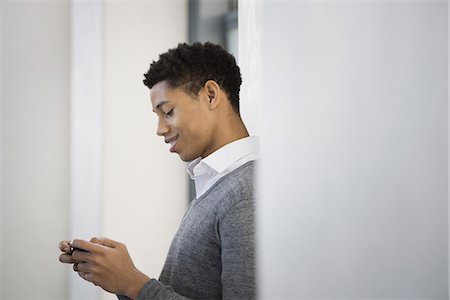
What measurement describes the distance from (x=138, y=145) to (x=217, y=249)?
775 millimetres

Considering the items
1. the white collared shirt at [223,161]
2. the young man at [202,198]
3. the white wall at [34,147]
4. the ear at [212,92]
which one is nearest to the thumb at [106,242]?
the young man at [202,198]

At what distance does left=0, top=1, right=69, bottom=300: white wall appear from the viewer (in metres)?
1.33

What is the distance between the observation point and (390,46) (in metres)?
0.81

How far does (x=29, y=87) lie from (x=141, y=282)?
734 millimetres

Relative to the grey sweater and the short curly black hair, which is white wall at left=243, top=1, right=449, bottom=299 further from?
the short curly black hair

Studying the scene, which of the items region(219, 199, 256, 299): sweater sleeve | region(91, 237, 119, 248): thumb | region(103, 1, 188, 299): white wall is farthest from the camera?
region(103, 1, 188, 299): white wall

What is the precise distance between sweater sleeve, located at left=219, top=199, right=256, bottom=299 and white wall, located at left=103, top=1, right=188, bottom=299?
0.77 metres

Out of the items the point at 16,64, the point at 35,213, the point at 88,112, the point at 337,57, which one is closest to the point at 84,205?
the point at 35,213

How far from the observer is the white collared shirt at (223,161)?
894 mm

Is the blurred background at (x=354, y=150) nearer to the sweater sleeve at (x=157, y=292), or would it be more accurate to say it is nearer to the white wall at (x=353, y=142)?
the white wall at (x=353, y=142)

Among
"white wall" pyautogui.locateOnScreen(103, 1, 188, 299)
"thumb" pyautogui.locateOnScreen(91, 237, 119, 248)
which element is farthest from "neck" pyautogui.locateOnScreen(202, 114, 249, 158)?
"white wall" pyautogui.locateOnScreen(103, 1, 188, 299)

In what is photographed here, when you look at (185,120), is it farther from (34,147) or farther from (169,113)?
(34,147)

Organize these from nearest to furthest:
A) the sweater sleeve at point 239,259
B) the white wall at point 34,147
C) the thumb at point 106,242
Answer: the sweater sleeve at point 239,259, the thumb at point 106,242, the white wall at point 34,147

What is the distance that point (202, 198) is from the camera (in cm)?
88
